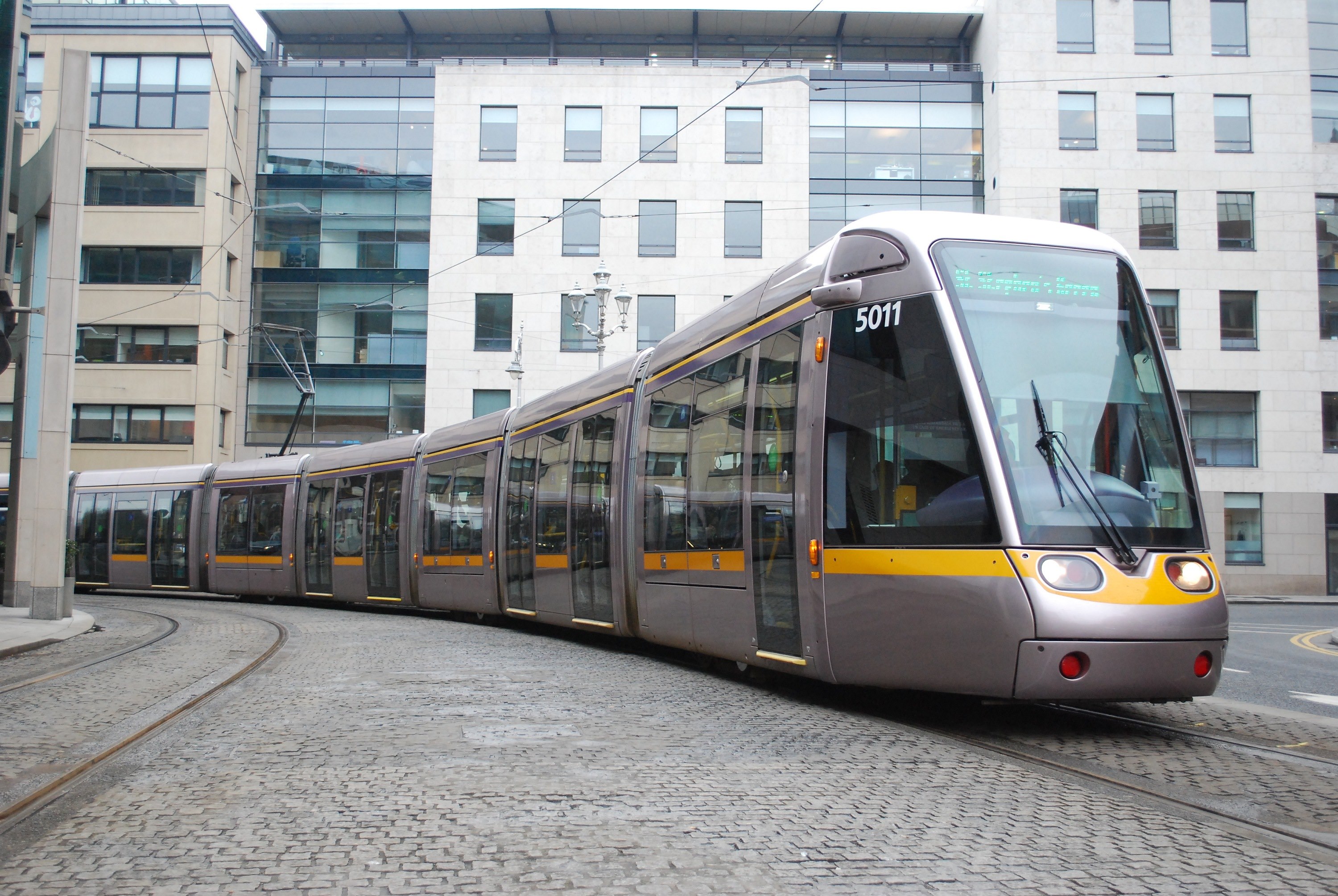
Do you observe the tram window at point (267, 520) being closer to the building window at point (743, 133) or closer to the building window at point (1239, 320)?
the building window at point (743, 133)

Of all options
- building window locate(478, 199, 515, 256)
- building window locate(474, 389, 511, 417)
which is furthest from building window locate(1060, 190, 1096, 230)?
building window locate(474, 389, 511, 417)

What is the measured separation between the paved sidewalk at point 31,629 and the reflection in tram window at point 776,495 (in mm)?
8596

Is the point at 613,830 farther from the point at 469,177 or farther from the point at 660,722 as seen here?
the point at 469,177

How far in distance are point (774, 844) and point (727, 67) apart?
122ft

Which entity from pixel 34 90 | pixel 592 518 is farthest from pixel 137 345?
pixel 592 518

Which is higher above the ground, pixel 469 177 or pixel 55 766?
pixel 469 177

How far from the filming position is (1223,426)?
36.1 m

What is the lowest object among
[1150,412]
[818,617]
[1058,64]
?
[818,617]

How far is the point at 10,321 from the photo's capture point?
1346 centimetres

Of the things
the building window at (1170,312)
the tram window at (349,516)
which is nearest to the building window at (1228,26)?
the building window at (1170,312)

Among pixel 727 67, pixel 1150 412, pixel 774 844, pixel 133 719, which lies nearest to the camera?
pixel 774 844

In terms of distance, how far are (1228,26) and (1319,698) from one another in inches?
1292

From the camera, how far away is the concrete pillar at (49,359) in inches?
709

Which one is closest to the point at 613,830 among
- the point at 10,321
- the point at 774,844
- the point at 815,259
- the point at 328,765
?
→ the point at 774,844
